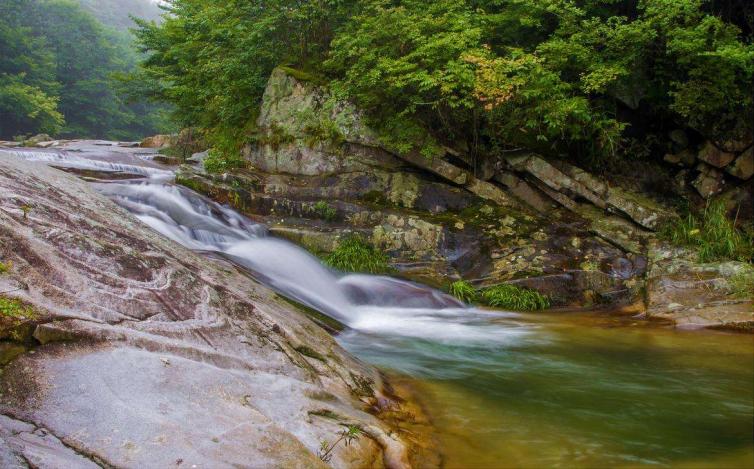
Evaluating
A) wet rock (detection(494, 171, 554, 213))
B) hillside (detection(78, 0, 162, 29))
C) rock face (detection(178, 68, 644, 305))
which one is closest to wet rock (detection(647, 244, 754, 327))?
rock face (detection(178, 68, 644, 305))

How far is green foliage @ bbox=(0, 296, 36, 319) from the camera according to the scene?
2.70 m

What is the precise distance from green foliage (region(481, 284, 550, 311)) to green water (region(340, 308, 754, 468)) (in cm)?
99

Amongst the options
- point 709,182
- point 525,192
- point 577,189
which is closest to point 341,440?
point 525,192

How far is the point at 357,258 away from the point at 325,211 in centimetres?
133

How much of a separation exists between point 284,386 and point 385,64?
24.0 ft

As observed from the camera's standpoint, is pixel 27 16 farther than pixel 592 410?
Yes

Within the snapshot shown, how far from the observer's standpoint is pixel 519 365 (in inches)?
219

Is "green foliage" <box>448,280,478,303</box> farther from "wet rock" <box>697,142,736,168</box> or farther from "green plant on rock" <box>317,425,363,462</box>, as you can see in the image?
"wet rock" <box>697,142,736,168</box>

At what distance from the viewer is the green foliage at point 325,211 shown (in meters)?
9.76

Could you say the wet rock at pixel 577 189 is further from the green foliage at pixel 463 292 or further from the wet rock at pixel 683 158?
the green foliage at pixel 463 292

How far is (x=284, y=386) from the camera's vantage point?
125 inches


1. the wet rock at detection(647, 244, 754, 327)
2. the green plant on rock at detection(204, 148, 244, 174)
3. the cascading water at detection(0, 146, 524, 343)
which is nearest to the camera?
the cascading water at detection(0, 146, 524, 343)

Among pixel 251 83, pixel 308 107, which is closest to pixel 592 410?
pixel 308 107

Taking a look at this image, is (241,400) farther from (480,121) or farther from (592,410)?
(480,121)
